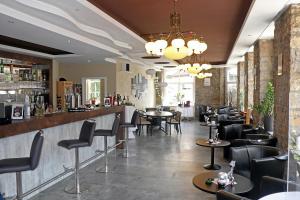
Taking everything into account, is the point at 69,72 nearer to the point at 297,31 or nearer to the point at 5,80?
the point at 5,80

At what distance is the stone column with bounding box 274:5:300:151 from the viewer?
4617mm

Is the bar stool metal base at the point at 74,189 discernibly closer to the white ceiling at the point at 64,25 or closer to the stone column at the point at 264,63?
the white ceiling at the point at 64,25

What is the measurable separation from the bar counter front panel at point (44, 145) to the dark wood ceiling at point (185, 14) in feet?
6.78

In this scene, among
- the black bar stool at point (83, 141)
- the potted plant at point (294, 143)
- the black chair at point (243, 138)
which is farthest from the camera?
the black chair at point (243, 138)

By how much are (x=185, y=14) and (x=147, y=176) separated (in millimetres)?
3286

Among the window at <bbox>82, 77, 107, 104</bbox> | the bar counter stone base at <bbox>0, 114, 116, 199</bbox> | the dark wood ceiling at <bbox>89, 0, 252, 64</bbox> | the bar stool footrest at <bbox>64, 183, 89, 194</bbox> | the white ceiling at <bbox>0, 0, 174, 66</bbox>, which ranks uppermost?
the dark wood ceiling at <bbox>89, 0, 252, 64</bbox>

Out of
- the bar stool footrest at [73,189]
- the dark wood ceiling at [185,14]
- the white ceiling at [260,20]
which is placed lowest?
the bar stool footrest at [73,189]

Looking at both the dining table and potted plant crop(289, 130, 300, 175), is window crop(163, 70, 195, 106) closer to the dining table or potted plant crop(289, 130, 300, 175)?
the dining table

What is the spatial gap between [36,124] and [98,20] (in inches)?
90.1

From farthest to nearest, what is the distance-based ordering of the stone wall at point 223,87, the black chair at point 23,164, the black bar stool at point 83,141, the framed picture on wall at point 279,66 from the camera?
the stone wall at point 223,87, the framed picture on wall at point 279,66, the black bar stool at point 83,141, the black chair at point 23,164

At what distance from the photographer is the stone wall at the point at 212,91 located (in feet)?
53.2

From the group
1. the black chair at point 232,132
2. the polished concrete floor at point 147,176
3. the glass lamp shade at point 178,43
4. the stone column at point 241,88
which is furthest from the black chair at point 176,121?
the glass lamp shade at point 178,43

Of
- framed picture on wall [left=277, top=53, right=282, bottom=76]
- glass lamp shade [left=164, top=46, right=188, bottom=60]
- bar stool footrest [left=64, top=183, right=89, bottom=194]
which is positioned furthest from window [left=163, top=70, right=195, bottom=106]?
bar stool footrest [left=64, top=183, right=89, bottom=194]

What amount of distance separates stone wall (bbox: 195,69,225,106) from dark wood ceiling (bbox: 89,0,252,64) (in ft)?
29.2
